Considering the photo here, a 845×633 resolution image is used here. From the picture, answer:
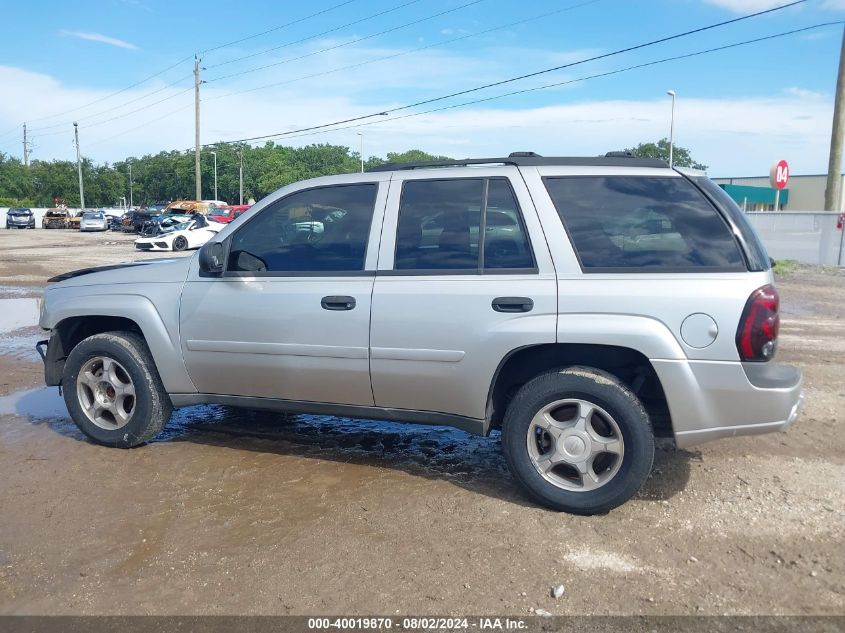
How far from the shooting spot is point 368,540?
3.75 m

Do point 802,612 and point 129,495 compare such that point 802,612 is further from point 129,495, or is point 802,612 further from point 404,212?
point 129,495

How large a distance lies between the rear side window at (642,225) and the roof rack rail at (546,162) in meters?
0.12

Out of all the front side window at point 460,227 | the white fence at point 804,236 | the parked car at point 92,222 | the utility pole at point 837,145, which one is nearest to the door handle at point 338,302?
the front side window at point 460,227

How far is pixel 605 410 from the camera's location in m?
3.93

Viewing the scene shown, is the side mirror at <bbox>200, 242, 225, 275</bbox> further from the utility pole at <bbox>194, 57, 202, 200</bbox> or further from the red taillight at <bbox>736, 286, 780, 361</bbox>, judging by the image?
the utility pole at <bbox>194, 57, 202, 200</bbox>

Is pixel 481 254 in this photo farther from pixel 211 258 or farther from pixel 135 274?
pixel 135 274

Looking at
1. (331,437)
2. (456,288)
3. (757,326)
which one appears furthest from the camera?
(331,437)

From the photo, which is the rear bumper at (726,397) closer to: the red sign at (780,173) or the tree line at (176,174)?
the red sign at (780,173)

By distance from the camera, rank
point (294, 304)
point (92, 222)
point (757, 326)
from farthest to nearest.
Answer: point (92, 222), point (294, 304), point (757, 326)

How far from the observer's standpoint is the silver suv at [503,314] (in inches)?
149

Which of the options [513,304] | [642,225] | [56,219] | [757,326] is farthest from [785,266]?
[56,219]

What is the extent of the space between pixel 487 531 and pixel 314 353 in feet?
4.87

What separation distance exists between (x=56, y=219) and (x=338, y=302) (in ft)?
181

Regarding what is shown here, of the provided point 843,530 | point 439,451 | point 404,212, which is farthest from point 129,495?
point 843,530
